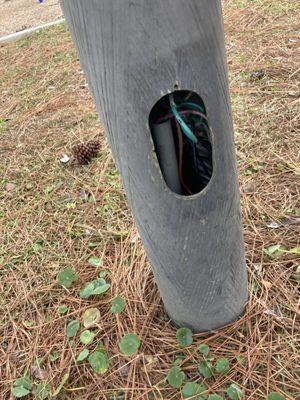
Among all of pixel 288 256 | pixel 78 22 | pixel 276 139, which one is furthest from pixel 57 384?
pixel 276 139

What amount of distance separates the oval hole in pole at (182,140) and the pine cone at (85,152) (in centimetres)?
164

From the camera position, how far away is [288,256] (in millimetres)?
1699

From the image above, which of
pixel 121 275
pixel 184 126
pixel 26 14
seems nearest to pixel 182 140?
pixel 184 126

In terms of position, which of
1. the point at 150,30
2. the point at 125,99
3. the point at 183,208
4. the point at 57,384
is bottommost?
the point at 57,384

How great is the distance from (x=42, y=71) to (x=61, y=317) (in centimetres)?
333

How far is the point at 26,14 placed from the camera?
23.0 feet

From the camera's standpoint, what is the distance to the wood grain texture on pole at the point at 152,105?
2.67 ft

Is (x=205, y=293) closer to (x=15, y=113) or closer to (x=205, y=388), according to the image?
(x=205, y=388)

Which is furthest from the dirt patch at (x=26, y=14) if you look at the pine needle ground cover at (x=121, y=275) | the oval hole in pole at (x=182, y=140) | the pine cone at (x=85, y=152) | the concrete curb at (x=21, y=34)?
the oval hole in pole at (x=182, y=140)

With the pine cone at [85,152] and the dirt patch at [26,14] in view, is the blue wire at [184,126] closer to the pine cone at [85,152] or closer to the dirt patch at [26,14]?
the pine cone at [85,152]

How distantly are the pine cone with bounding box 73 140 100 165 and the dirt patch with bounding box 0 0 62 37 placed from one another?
172 inches

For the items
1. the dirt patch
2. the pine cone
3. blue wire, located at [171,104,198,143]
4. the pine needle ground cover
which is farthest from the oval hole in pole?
the dirt patch

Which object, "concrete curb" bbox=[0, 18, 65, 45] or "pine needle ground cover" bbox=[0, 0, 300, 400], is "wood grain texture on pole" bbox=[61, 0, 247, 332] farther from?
"concrete curb" bbox=[0, 18, 65, 45]

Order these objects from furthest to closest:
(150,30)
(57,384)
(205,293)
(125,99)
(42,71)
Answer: (42,71), (57,384), (205,293), (125,99), (150,30)
